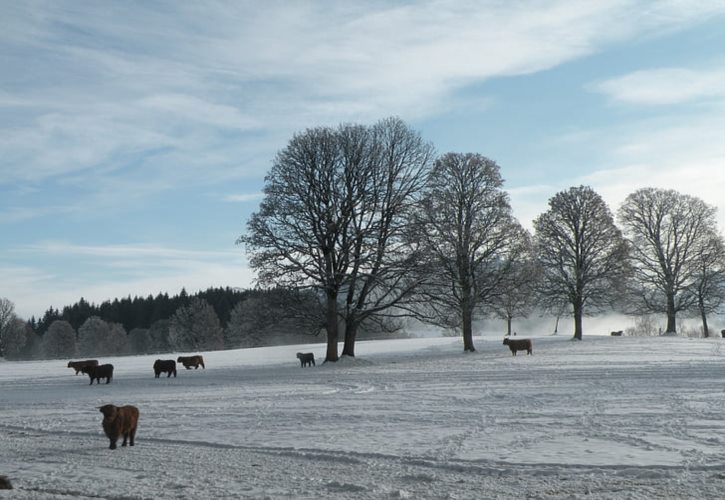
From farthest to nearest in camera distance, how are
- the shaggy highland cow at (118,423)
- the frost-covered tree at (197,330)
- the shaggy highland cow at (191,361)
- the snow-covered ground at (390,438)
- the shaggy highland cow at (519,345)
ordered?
the frost-covered tree at (197,330), the shaggy highland cow at (519,345), the shaggy highland cow at (191,361), the shaggy highland cow at (118,423), the snow-covered ground at (390,438)

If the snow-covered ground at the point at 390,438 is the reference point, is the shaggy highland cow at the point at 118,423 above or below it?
above

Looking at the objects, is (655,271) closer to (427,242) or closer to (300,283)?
(427,242)

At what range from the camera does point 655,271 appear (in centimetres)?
5762

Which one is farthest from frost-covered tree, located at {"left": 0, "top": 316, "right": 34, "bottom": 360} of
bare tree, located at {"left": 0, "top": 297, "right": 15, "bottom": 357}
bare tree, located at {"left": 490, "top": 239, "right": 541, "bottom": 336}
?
bare tree, located at {"left": 490, "top": 239, "right": 541, "bottom": 336}

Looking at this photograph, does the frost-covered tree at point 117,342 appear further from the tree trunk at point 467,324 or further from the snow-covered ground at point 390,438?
the snow-covered ground at point 390,438

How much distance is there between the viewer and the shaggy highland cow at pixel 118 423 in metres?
12.9

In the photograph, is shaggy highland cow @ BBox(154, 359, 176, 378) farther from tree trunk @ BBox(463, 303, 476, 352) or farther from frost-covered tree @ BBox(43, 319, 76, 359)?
frost-covered tree @ BBox(43, 319, 76, 359)

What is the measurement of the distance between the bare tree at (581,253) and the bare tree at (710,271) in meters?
10.4

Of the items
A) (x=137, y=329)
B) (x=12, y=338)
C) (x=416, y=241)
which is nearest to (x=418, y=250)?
(x=416, y=241)

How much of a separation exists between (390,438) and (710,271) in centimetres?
5215

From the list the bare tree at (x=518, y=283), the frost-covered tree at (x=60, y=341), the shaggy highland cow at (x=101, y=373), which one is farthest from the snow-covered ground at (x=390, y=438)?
the frost-covered tree at (x=60, y=341)

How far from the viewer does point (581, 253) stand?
5094 centimetres

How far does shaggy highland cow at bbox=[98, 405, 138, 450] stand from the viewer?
12.9m

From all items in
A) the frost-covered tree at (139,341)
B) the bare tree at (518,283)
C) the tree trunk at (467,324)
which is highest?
the bare tree at (518,283)
